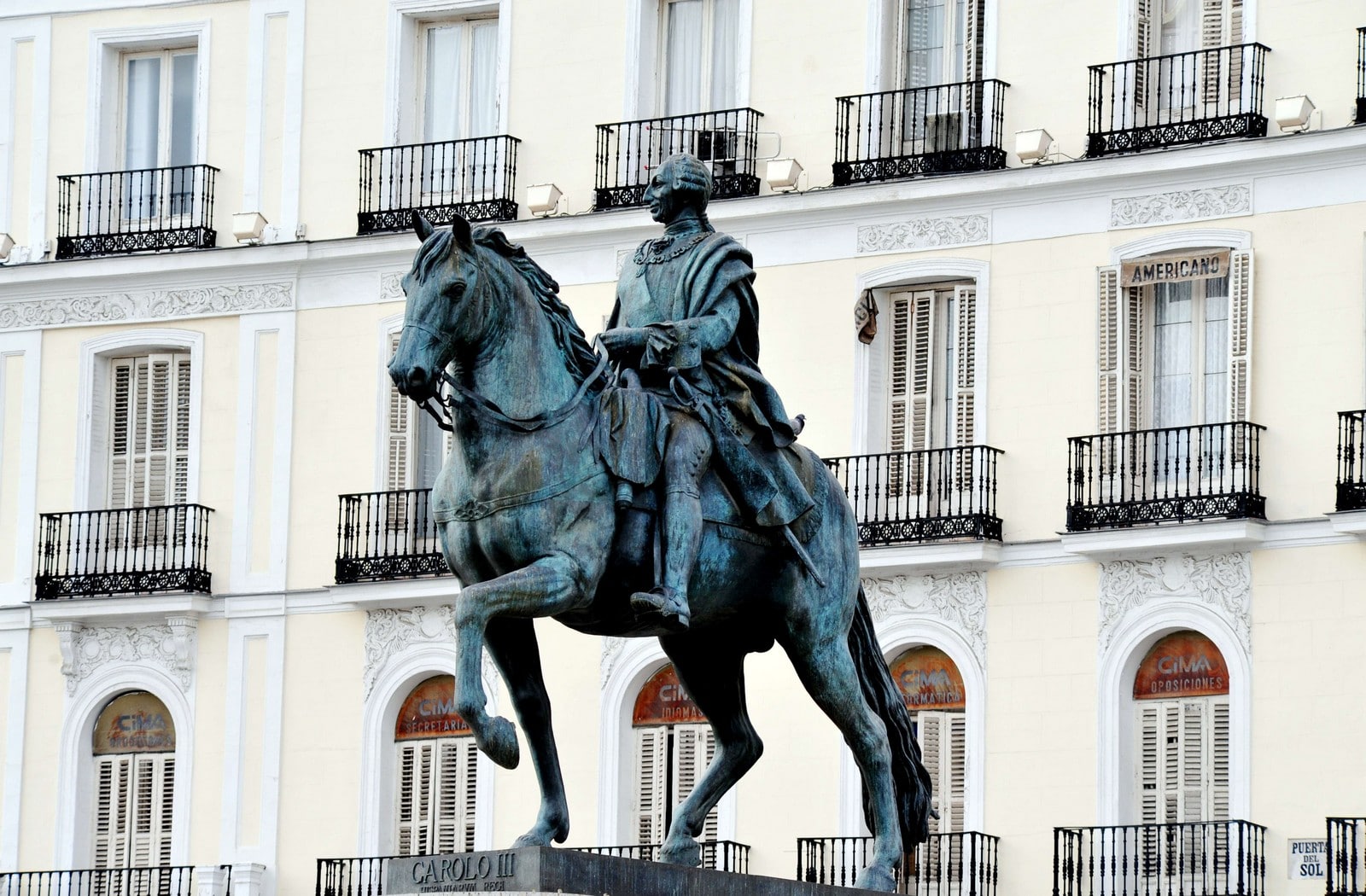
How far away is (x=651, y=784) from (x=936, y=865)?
324cm

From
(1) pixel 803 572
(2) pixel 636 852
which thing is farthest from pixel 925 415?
(1) pixel 803 572

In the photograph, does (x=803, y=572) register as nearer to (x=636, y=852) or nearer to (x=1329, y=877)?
(x=1329, y=877)

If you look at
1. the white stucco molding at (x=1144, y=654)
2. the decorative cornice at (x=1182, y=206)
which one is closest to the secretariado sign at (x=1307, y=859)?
the white stucco molding at (x=1144, y=654)

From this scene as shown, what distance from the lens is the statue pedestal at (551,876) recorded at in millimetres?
12352

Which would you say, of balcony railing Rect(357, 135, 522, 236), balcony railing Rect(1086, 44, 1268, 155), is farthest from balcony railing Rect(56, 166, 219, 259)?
balcony railing Rect(1086, 44, 1268, 155)

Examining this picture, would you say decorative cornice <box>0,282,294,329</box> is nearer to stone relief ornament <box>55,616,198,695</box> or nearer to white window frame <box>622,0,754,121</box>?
stone relief ornament <box>55,616,198,695</box>

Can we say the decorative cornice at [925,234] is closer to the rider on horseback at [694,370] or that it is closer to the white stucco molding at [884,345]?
the white stucco molding at [884,345]

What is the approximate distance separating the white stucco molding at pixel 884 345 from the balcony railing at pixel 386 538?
14.0ft

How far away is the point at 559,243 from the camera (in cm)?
3294

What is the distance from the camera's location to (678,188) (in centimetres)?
1422

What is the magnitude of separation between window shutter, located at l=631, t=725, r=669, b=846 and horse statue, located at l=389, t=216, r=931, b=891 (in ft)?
57.4

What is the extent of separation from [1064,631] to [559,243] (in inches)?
254

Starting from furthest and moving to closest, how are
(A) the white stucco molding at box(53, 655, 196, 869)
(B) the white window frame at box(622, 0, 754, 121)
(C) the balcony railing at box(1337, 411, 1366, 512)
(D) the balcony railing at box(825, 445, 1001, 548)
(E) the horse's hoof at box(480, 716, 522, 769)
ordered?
(A) the white stucco molding at box(53, 655, 196, 869) → (B) the white window frame at box(622, 0, 754, 121) → (D) the balcony railing at box(825, 445, 1001, 548) → (C) the balcony railing at box(1337, 411, 1366, 512) → (E) the horse's hoof at box(480, 716, 522, 769)

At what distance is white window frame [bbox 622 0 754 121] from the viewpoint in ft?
107
